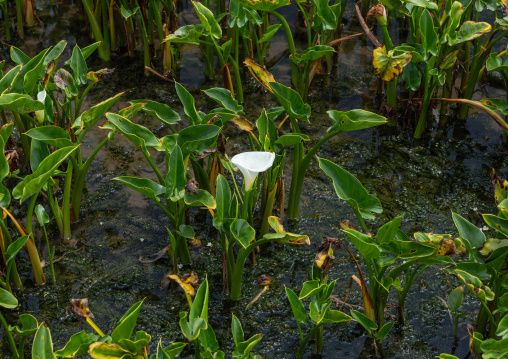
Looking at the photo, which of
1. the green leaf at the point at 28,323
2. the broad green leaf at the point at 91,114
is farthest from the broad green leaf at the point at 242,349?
the broad green leaf at the point at 91,114

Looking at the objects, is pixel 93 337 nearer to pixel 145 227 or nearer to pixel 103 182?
pixel 145 227

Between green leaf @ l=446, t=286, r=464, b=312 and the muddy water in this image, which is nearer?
green leaf @ l=446, t=286, r=464, b=312

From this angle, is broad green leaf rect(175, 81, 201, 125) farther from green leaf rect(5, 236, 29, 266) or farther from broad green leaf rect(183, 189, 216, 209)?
green leaf rect(5, 236, 29, 266)

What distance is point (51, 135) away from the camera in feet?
7.15

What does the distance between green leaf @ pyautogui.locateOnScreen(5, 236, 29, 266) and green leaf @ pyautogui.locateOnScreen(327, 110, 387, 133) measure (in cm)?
125

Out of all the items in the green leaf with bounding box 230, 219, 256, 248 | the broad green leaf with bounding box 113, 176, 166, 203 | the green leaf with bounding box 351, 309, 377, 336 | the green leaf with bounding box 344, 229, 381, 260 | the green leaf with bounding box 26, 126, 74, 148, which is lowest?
the green leaf with bounding box 351, 309, 377, 336

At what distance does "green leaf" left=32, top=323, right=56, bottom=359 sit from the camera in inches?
66.7

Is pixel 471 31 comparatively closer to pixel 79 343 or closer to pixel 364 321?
pixel 364 321

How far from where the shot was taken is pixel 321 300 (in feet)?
6.21

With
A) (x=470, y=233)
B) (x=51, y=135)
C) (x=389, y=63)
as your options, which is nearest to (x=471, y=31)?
(x=389, y=63)

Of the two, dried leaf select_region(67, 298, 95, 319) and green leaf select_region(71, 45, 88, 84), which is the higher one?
green leaf select_region(71, 45, 88, 84)

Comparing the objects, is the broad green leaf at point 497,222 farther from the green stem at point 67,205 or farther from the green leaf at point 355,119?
the green stem at point 67,205

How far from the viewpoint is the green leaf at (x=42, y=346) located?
1695 millimetres

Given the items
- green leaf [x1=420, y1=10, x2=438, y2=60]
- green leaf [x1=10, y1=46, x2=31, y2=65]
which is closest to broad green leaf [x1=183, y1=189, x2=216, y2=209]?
green leaf [x1=10, y1=46, x2=31, y2=65]
